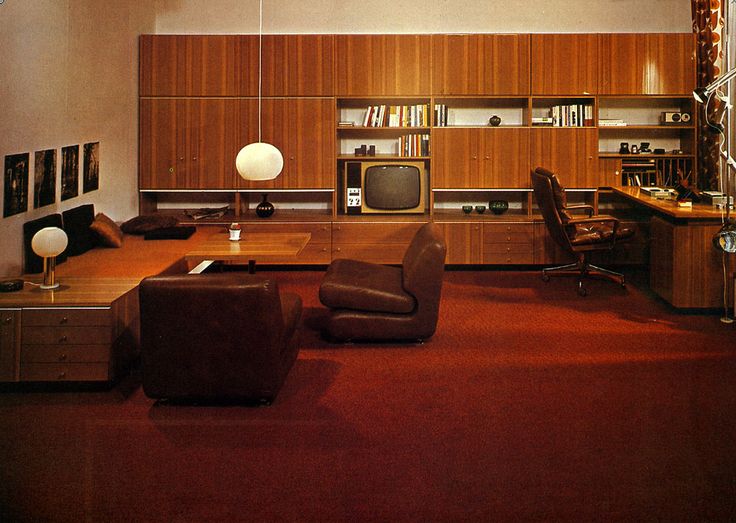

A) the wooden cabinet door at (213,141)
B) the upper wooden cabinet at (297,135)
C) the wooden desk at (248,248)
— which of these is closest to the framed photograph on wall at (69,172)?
the wooden desk at (248,248)

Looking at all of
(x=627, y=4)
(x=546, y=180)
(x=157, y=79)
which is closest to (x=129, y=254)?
(x=157, y=79)

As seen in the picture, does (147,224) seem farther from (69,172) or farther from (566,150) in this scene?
(566,150)

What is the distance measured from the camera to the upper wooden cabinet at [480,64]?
8.41 metres

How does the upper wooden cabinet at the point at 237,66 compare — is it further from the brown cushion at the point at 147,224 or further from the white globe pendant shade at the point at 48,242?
the white globe pendant shade at the point at 48,242

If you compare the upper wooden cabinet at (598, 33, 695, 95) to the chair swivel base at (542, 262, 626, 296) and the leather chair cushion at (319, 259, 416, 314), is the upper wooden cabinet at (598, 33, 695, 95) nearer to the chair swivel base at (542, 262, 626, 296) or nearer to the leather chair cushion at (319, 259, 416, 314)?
the chair swivel base at (542, 262, 626, 296)

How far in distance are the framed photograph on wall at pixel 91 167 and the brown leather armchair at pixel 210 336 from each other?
9.16ft

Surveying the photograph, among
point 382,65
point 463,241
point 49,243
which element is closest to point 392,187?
point 463,241

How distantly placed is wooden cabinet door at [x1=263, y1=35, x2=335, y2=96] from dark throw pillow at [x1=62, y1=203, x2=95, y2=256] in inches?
103

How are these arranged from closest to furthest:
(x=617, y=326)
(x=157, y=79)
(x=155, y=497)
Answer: (x=155, y=497)
(x=617, y=326)
(x=157, y=79)

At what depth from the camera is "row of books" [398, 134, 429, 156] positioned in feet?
28.4

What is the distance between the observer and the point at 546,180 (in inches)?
284

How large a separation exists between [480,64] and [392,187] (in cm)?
153

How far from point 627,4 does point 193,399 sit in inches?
261

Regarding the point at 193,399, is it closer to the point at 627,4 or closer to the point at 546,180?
the point at 546,180
